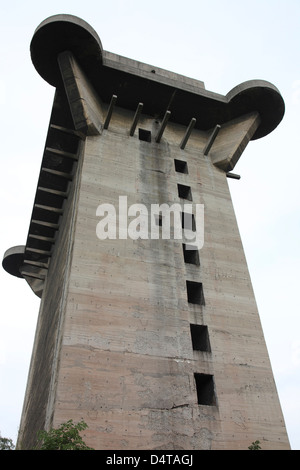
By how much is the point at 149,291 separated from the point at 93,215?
397cm

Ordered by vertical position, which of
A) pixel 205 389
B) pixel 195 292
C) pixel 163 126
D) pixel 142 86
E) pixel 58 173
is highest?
pixel 142 86

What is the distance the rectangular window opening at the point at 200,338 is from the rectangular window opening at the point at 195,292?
1.03 metres

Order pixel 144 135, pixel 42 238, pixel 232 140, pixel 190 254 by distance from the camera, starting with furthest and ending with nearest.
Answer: pixel 42 238 → pixel 232 140 → pixel 144 135 → pixel 190 254

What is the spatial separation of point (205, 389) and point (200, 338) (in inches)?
77.1

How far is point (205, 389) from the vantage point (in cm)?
1546

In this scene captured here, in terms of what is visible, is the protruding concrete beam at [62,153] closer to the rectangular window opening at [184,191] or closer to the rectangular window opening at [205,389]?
the rectangular window opening at [184,191]

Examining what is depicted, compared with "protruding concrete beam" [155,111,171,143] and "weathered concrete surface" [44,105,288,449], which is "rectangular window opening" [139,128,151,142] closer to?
"protruding concrete beam" [155,111,171,143]

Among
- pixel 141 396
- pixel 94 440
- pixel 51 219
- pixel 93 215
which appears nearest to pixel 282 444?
pixel 141 396

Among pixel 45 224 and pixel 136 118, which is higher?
pixel 136 118

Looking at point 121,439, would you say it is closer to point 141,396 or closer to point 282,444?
point 141,396

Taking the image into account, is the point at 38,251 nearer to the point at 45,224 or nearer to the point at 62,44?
the point at 45,224

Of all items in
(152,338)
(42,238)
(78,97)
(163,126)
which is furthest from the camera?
(42,238)

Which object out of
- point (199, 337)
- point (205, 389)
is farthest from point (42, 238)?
point (205, 389)

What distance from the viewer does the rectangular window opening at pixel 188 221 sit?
65.0 ft
